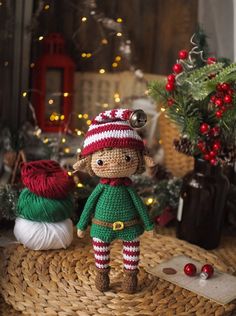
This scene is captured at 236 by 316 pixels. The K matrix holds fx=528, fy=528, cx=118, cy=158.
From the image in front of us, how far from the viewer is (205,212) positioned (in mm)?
1087

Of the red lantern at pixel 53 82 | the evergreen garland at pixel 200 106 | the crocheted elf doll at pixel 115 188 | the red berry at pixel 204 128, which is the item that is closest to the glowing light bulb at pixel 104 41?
the red lantern at pixel 53 82

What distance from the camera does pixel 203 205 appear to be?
1.08 metres

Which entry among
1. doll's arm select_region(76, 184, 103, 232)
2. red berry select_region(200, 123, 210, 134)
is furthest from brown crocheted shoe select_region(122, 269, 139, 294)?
red berry select_region(200, 123, 210, 134)

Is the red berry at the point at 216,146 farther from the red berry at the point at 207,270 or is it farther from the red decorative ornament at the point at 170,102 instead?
the red berry at the point at 207,270

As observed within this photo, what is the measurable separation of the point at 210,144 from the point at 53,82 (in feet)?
1.88

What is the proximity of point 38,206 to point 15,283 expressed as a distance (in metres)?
0.16

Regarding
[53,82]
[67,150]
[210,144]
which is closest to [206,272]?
[210,144]

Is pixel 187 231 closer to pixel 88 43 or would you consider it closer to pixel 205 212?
pixel 205 212

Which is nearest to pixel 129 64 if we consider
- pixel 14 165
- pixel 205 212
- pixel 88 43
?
pixel 88 43

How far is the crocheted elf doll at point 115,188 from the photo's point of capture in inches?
31.2

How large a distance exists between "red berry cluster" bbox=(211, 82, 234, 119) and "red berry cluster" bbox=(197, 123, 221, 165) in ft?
0.15

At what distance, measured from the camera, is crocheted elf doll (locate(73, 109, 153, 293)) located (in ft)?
2.60

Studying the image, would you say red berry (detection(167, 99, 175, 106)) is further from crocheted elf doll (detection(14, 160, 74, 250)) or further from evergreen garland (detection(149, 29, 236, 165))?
crocheted elf doll (detection(14, 160, 74, 250))

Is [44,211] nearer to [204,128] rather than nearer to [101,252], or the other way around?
[101,252]
